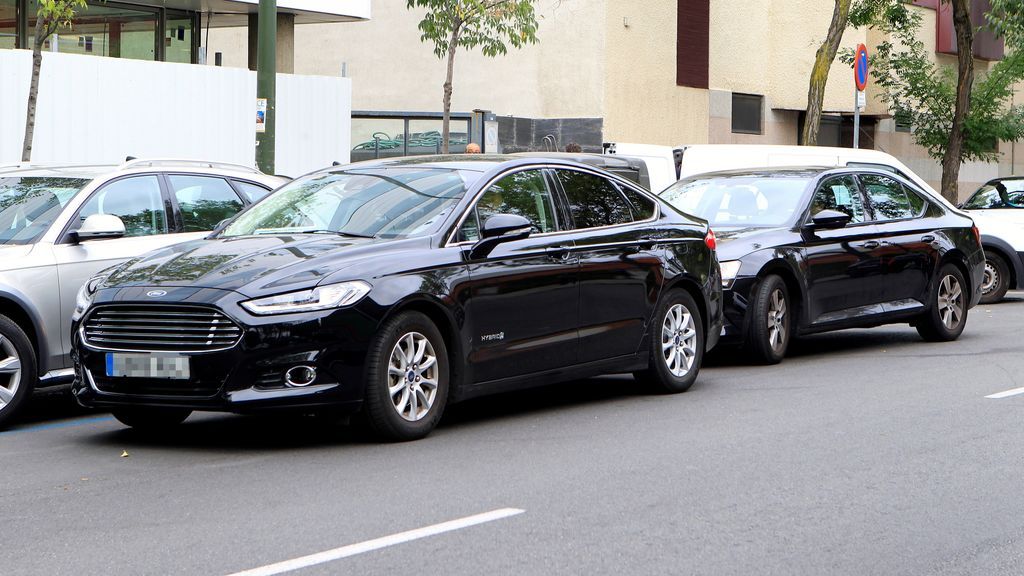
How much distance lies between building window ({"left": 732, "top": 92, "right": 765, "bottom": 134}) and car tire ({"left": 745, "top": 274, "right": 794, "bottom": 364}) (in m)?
23.7

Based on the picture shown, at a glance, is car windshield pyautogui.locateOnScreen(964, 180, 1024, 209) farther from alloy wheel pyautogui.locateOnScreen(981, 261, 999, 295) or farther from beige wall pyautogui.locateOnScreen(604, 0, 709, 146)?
beige wall pyautogui.locateOnScreen(604, 0, 709, 146)

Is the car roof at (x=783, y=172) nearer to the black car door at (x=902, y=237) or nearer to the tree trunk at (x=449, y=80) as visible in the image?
the black car door at (x=902, y=237)

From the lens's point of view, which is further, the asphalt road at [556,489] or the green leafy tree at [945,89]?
the green leafy tree at [945,89]

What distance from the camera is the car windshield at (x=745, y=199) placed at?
487 inches

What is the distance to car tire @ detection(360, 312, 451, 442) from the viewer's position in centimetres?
752

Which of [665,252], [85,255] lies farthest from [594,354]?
[85,255]

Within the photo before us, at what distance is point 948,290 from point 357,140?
1847 centimetres

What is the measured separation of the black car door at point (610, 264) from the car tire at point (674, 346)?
8.2 inches

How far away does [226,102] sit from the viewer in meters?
20.6

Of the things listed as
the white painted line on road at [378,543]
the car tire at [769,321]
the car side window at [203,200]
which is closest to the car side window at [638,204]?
the car tire at [769,321]

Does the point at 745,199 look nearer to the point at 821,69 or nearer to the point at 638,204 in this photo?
the point at 638,204

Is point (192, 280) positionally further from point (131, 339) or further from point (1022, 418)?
point (1022, 418)

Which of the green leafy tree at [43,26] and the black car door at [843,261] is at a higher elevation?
the green leafy tree at [43,26]

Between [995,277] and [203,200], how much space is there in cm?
1247
